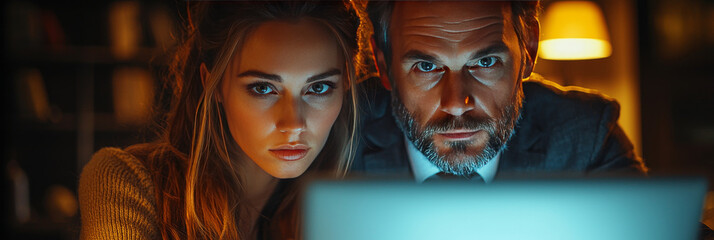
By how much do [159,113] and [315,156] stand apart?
1.46 feet

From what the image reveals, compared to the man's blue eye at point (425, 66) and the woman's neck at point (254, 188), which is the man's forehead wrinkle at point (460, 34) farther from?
the woman's neck at point (254, 188)

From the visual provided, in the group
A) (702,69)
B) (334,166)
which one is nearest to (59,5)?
(334,166)

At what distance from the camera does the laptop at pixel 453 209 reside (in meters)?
0.74

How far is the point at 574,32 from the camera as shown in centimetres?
170

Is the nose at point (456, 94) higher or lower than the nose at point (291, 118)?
higher

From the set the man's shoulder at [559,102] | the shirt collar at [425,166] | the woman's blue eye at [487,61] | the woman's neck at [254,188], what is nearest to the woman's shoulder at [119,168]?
the woman's neck at [254,188]

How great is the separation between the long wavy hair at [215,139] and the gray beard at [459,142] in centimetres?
14

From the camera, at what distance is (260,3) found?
142 centimetres

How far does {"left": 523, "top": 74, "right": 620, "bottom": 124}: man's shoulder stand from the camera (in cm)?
150

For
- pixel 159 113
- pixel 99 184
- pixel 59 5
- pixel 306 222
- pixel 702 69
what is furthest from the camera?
pixel 59 5

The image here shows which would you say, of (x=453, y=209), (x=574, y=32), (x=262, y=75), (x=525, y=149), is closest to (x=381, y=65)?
(x=262, y=75)

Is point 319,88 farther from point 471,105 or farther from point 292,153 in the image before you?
point 471,105

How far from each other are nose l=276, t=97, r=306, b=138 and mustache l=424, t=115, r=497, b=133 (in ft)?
1.08

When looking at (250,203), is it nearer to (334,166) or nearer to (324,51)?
(334,166)
